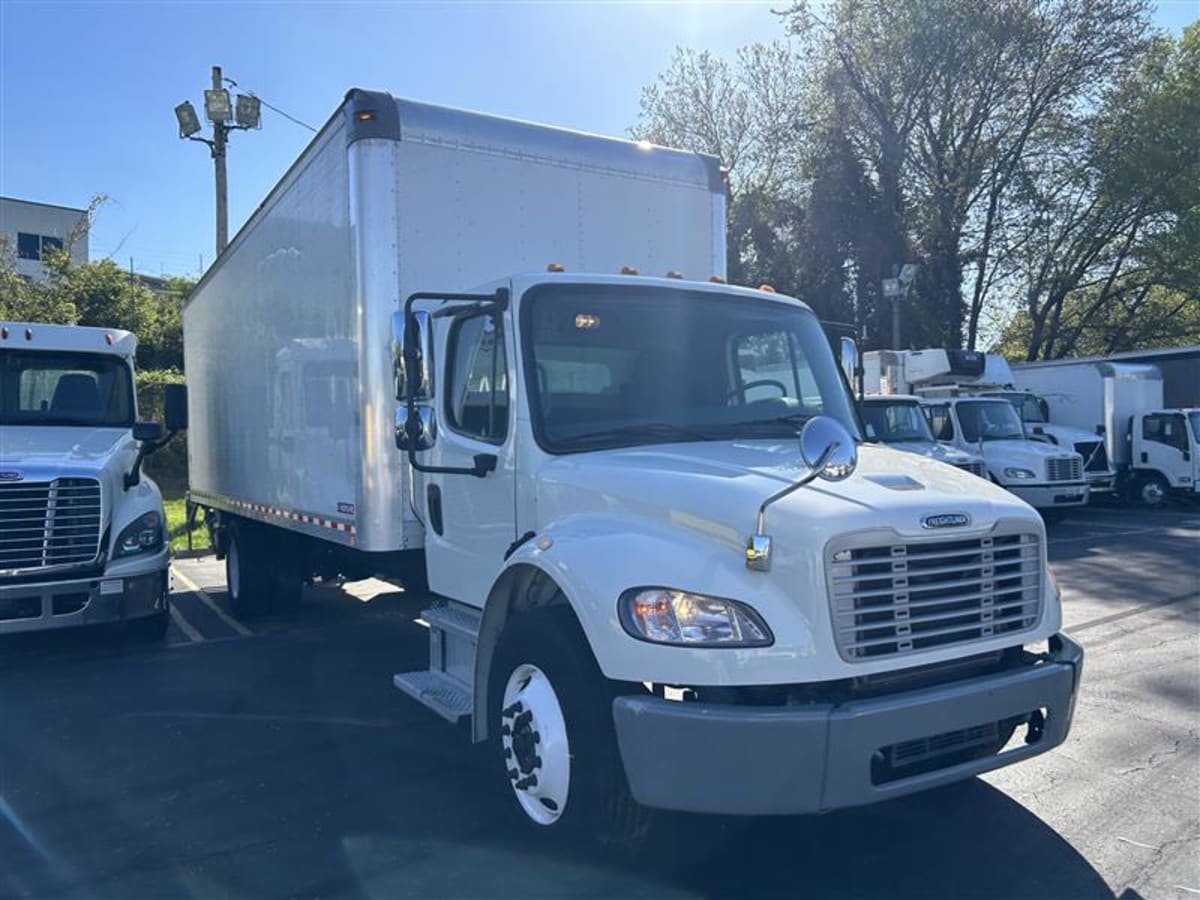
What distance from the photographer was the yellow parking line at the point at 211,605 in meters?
9.19

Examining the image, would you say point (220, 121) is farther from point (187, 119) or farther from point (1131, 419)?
point (1131, 419)

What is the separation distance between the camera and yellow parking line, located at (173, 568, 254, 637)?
9194mm

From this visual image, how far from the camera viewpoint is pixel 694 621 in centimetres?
334

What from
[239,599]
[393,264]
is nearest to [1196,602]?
[393,264]

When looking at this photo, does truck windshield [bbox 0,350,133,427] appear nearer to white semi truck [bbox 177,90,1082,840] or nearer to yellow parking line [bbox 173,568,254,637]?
yellow parking line [bbox 173,568,254,637]

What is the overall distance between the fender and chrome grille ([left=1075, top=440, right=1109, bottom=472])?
665 inches

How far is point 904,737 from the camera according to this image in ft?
10.7

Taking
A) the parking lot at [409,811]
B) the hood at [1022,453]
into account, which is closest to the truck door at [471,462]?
the parking lot at [409,811]

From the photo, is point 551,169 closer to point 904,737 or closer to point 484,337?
point 484,337

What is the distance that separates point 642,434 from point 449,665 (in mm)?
1855

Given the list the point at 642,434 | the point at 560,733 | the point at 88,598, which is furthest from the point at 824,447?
the point at 88,598

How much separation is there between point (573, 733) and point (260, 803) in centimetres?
211

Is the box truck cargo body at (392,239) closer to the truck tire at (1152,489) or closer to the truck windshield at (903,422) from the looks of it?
the truck windshield at (903,422)

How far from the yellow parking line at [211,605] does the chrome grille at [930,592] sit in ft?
23.1
